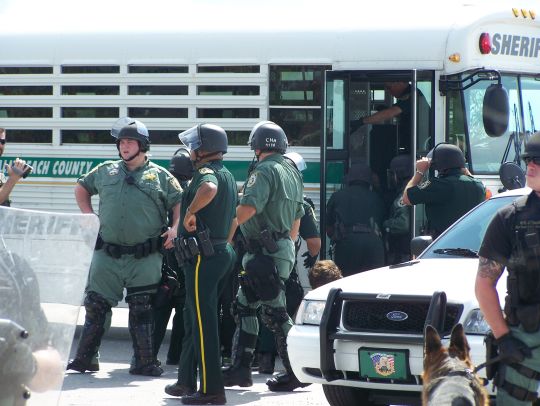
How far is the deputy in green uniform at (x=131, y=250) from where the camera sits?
31.0 feet

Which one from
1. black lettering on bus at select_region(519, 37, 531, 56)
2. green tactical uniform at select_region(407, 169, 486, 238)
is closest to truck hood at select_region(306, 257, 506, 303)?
green tactical uniform at select_region(407, 169, 486, 238)

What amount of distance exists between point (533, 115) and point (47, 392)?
8.61 metres

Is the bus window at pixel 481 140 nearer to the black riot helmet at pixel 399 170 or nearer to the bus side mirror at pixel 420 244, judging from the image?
the black riot helmet at pixel 399 170

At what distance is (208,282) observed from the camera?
8055 millimetres

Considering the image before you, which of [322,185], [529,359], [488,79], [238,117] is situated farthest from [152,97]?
[529,359]

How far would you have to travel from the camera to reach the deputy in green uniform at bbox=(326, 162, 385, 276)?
10.3 metres

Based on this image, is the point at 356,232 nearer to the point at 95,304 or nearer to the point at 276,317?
the point at 276,317

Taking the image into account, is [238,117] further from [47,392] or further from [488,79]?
[47,392]

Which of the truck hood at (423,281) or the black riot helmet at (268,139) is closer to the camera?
the truck hood at (423,281)

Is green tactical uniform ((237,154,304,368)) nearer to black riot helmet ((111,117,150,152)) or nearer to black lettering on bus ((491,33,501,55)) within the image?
black riot helmet ((111,117,150,152))

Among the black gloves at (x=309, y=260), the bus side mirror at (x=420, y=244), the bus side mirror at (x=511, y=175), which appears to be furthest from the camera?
the bus side mirror at (x=511, y=175)

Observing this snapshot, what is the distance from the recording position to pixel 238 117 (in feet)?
37.3

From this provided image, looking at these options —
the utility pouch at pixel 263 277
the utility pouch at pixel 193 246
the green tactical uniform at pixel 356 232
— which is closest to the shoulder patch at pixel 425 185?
the green tactical uniform at pixel 356 232

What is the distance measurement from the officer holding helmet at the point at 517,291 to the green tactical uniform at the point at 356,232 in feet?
17.1
